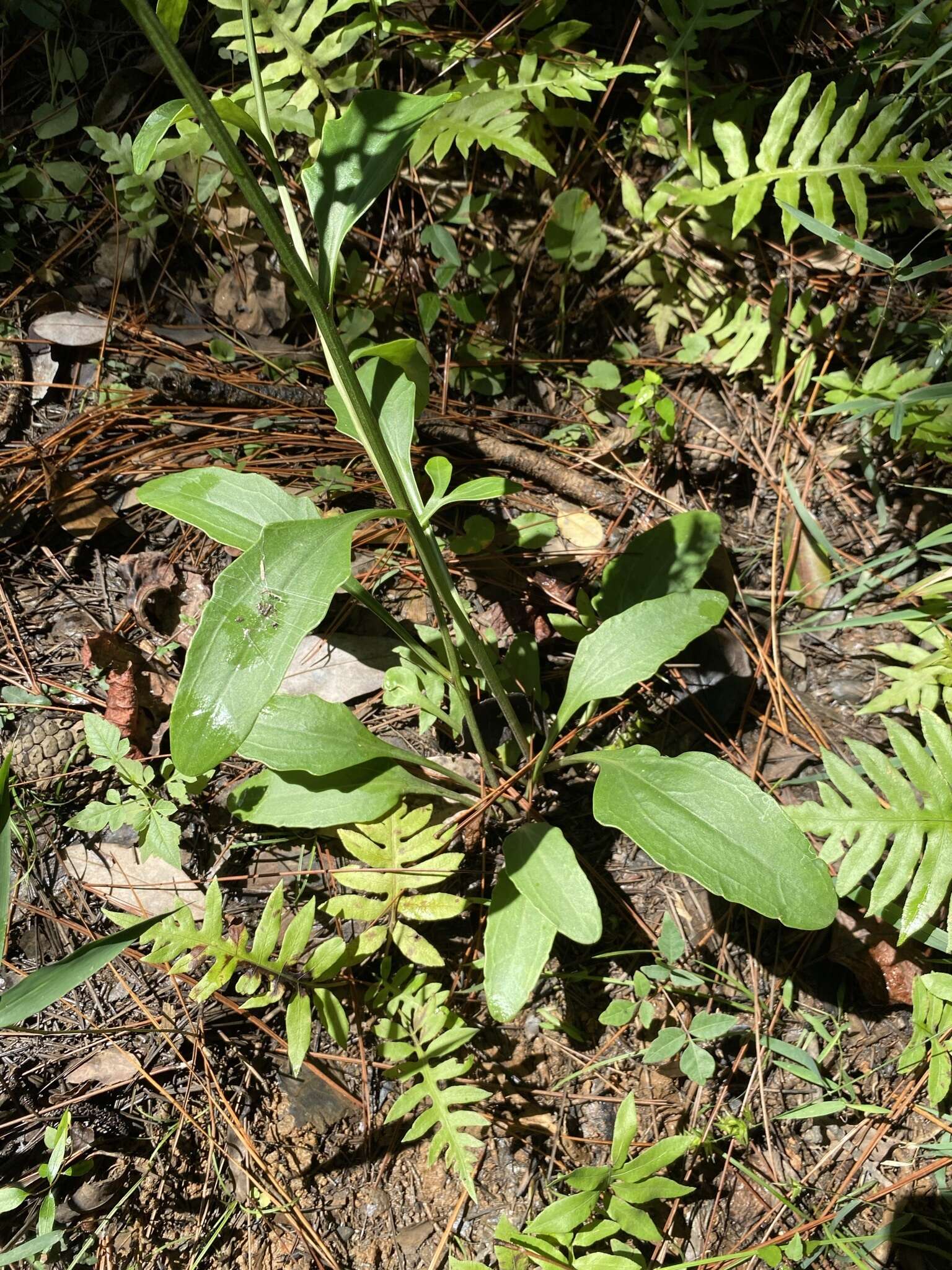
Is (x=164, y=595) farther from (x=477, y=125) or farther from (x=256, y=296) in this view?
(x=477, y=125)

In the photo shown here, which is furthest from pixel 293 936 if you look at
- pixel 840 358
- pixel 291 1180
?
pixel 840 358

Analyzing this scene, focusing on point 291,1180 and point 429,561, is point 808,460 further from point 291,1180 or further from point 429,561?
point 291,1180

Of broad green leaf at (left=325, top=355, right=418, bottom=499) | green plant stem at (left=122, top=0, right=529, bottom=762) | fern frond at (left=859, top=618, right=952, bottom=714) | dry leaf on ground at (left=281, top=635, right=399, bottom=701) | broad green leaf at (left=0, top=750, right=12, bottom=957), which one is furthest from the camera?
dry leaf on ground at (left=281, top=635, right=399, bottom=701)

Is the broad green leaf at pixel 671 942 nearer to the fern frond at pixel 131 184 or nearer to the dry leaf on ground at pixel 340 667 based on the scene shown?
the dry leaf on ground at pixel 340 667

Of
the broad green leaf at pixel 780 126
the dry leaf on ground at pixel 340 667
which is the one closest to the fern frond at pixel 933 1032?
the dry leaf on ground at pixel 340 667

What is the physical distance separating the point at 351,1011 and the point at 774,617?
1.62 m

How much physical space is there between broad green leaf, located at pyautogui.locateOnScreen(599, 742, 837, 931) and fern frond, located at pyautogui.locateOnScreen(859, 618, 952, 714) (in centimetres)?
72

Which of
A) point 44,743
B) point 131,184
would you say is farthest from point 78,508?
point 131,184

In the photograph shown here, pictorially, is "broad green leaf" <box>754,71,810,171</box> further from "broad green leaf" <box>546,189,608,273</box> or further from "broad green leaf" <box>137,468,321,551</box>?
"broad green leaf" <box>137,468,321,551</box>

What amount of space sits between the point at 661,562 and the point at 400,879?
1063mm

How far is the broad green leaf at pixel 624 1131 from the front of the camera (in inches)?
72.0

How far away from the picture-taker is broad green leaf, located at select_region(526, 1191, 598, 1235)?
5.73 feet

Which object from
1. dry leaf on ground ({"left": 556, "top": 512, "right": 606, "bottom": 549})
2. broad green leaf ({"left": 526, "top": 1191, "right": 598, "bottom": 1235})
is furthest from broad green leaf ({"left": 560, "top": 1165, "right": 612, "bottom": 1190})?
dry leaf on ground ({"left": 556, "top": 512, "right": 606, "bottom": 549})

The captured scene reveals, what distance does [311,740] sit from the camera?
1.92 metres
